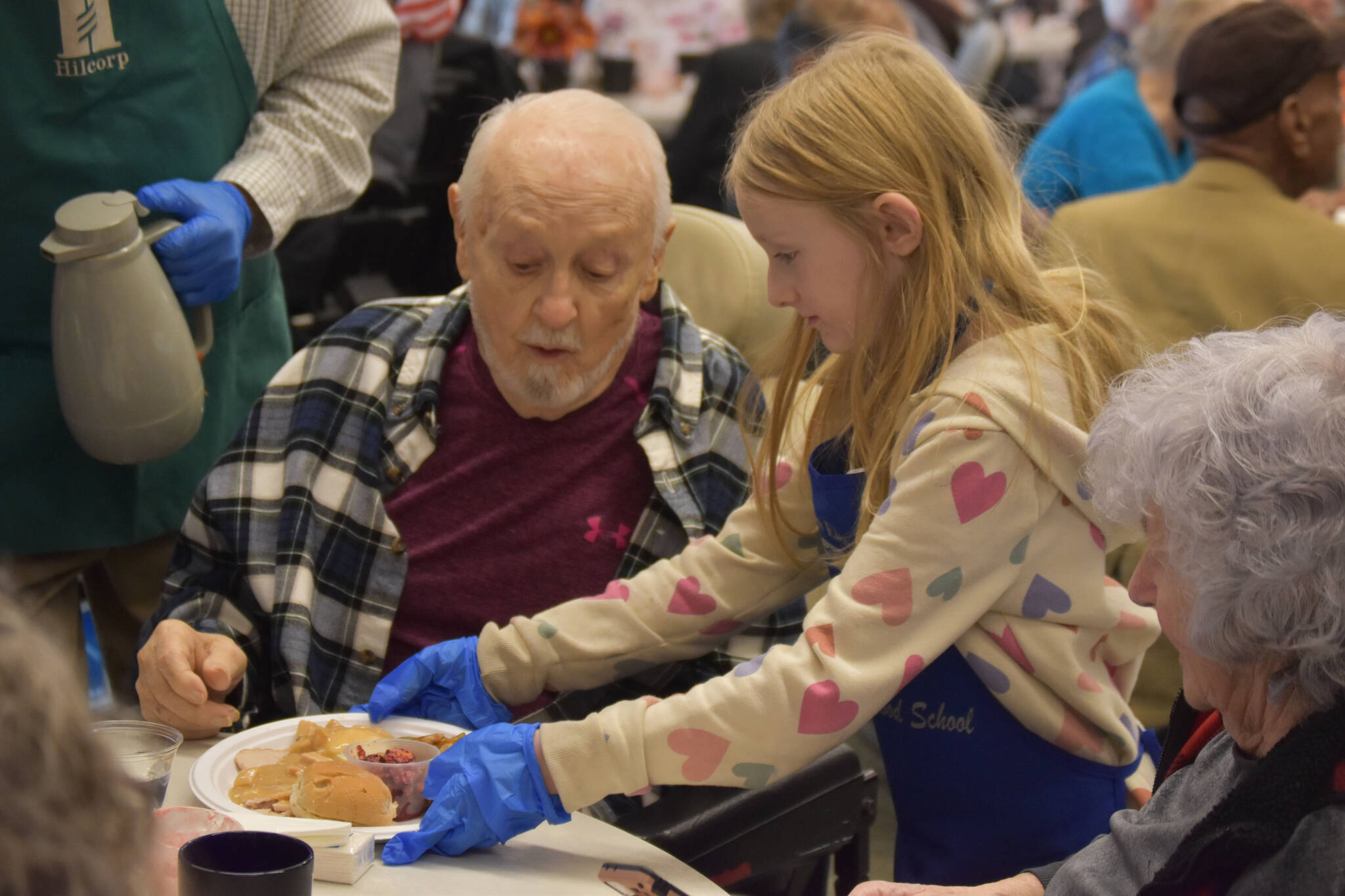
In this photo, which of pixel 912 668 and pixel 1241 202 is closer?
pixel 912 668

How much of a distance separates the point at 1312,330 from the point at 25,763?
0.99m

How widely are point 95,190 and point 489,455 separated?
739 mm

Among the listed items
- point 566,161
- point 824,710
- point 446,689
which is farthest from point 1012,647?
point 566,161

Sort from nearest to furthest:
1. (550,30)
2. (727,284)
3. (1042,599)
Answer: (1042,599) → (727,284) → (550,30)

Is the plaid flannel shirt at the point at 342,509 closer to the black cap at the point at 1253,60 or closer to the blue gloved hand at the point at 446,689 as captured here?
the blue gloved hand at the point at 446,689

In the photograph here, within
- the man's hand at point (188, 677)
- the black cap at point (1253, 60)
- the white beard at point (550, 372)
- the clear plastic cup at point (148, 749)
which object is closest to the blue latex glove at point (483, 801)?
the clear plastic cup at point (148, 749)

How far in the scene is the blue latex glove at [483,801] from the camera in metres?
1.31

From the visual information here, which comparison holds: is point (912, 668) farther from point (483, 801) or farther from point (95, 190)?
point (95, 190)

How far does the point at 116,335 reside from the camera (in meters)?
1.91

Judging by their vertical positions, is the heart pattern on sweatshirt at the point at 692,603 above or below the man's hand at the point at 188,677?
above

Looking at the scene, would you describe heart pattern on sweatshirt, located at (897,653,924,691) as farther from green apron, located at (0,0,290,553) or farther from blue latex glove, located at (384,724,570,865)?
green apron, located at (0,0,290,553)

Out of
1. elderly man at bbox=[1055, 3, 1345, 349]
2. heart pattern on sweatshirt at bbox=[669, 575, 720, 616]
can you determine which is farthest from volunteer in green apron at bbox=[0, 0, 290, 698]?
elderly man at bbox=[1055, 3, 1345, 349]

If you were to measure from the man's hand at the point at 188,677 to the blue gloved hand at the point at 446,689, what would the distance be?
169mm

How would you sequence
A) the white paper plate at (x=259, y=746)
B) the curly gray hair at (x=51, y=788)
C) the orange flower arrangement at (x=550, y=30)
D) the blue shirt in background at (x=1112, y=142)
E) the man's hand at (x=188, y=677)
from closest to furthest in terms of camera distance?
the curly gray hair at (x=51, y=788)
the white paper plate at (x=259, y=746)
the man's hand at (x=188, y=677)
the blue shirt in background at (x=1112, y=142)
the orange flower arrangement at (x=550, y=30)
